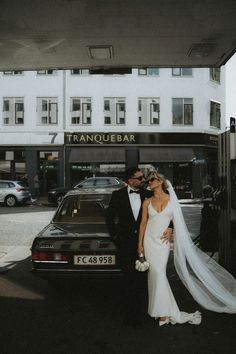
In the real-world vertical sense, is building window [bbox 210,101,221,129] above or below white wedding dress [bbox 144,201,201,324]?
above

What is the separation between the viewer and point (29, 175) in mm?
29750

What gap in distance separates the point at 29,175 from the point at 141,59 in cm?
2043

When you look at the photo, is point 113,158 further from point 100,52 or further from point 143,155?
point 100,52

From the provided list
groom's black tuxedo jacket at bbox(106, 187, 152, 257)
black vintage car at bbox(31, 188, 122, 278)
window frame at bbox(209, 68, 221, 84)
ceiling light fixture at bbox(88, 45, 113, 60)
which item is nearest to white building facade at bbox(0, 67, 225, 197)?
window frame at bbox(209, 68, 221, 84)

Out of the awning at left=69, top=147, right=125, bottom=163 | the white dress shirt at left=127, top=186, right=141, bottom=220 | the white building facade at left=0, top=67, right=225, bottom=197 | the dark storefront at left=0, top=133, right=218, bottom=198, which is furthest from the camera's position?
the white building facade at left=0, top=67, right=225, bottom=197

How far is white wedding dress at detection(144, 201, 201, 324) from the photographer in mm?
4863

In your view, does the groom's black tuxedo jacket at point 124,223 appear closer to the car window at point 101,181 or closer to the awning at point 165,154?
the car window at point 101,181

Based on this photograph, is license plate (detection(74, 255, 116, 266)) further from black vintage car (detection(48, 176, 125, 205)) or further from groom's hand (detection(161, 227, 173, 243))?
black vintage car (detection(48, 176, 125, 205))

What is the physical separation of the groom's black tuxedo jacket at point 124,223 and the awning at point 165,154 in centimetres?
2407

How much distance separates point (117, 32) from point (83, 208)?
3751 millimetres

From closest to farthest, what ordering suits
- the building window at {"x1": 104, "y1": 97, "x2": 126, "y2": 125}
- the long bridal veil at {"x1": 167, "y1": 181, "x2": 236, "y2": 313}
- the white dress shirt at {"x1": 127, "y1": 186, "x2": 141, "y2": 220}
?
1. the long bridal veil at {"x1": 167, "y1": 181, "x2": 236, "y2": 313}
2. the white dress shirt at {"x1": 127, "y1": 186, "x2": 141, "y2": 220}
3. the building window at {"x1": 104, "y1": 97, "x2": 126, "y2": 125}

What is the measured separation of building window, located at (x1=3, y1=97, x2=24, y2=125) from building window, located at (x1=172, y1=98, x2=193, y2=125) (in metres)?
11.0

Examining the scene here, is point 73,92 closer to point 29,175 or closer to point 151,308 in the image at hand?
point 29,175

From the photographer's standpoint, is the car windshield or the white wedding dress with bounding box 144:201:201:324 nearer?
the white wedding dress with bounding box 144:201:201:324
